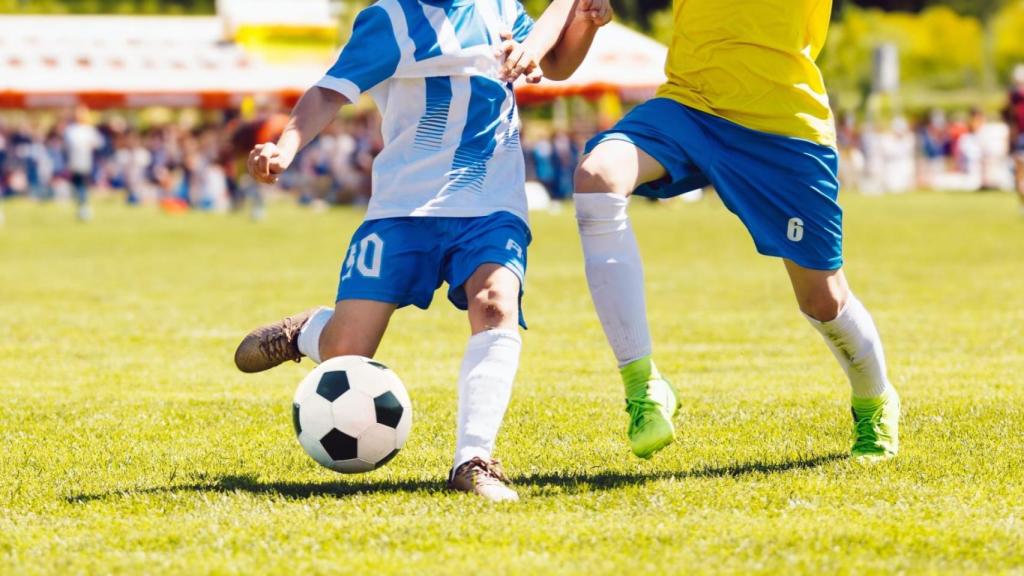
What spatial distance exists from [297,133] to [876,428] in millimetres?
2346

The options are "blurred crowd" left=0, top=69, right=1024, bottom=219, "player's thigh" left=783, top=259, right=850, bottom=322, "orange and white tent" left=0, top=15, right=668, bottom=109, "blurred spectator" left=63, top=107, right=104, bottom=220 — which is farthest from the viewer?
"blurred crowd" left=0, top=69, right=1024, bottom=219

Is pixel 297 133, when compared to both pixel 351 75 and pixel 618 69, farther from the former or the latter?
pixel 618 69

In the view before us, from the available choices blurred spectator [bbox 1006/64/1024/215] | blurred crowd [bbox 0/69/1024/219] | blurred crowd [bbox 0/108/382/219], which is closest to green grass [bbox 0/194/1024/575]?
blurred spectator [bbox 1006/64/1024/215]

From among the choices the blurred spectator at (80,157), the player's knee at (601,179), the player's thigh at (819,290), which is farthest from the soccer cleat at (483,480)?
the blurred spectator at (80,157)

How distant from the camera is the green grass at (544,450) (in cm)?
428

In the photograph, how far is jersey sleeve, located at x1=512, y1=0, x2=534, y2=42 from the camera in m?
5.60

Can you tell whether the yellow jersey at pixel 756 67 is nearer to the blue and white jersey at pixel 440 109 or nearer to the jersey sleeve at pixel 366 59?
the blue and white jersey at pixel 440 109

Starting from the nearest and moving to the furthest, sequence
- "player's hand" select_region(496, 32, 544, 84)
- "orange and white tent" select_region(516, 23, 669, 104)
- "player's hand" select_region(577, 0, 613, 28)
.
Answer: "player's hand" select_region(496, 32, 544, 84)
"player's hand" select_region(577, 0, 613, 28)
"orange and white tent" select_region(516, 23, 669, 104)

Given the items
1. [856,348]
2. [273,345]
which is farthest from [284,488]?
[856,348]

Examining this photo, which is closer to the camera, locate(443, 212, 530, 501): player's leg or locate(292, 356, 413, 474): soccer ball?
locate(443, 212, 530, 501): player's leg

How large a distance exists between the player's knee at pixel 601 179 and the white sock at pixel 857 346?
974 mm

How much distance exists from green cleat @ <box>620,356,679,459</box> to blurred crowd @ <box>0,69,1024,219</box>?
1037 inches

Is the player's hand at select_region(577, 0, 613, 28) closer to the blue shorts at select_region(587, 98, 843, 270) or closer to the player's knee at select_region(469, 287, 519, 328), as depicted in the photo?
the blue shorts at select_region(587, 98, 843, 270)

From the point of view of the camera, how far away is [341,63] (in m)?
5.22
